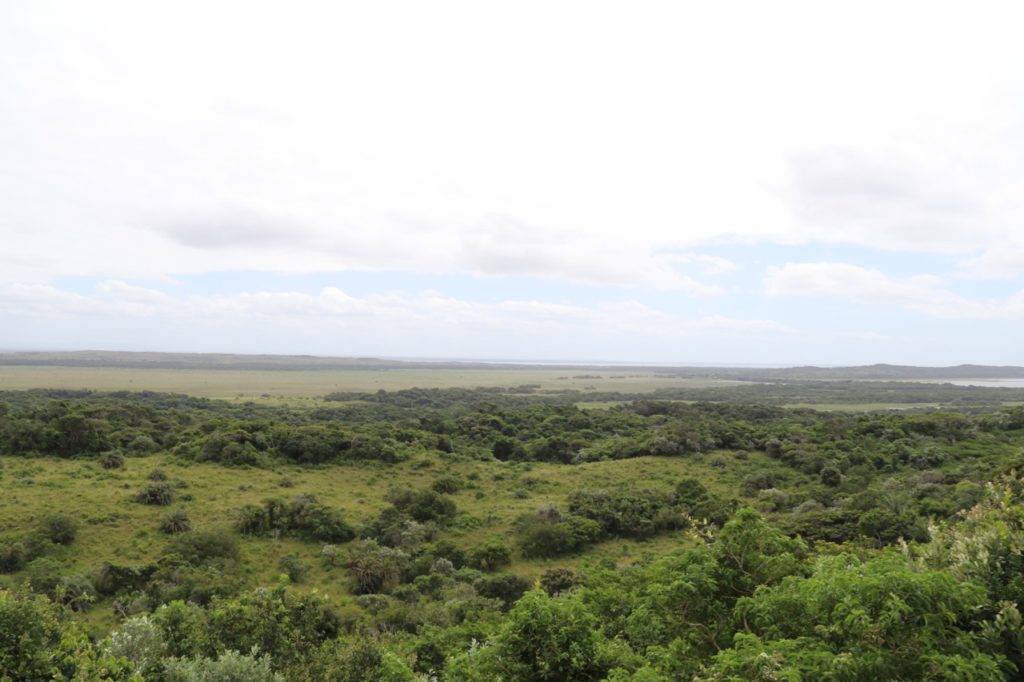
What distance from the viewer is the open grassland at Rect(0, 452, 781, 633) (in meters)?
25.7

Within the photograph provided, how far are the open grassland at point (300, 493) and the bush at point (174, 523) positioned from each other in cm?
49

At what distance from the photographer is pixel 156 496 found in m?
30.9

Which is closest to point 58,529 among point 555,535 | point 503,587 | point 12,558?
point 12,558

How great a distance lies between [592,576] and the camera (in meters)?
17.9

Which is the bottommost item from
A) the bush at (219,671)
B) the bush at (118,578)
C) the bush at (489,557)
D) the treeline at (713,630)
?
the bush at (489,557)

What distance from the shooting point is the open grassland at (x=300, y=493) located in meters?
25.7

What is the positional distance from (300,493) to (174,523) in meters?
7.91

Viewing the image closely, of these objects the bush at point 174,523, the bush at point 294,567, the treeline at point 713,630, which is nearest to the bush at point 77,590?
the bush at point 174,523

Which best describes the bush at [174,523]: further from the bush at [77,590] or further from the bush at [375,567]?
the bush at [375,567]

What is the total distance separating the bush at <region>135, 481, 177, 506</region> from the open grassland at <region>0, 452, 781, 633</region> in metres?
0.50

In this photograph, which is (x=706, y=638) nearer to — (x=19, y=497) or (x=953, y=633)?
(x=953, y=633)

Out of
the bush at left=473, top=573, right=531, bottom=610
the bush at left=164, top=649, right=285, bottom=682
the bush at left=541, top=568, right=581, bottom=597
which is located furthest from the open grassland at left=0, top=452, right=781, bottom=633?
the bush at left=164, top=649, right=285, bottom=682

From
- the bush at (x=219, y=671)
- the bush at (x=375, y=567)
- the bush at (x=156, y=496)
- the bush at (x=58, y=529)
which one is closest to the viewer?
the bush at (x=219, y=671)

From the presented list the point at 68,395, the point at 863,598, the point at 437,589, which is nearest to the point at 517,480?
the point at 437,589
